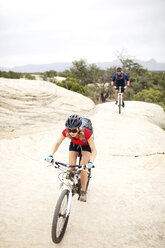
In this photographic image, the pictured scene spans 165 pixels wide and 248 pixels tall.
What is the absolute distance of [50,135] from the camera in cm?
1029

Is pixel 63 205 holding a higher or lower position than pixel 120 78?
lower

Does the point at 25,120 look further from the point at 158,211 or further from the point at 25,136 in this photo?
the point at 158,211

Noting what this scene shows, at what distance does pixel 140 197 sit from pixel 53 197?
2205mm

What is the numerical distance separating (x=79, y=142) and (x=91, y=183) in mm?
2337

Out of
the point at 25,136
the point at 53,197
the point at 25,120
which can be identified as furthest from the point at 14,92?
the point at 53,197

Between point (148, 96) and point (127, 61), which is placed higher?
point (127, 61)

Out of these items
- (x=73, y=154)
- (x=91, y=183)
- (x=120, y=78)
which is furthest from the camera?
(x=120, y=78)

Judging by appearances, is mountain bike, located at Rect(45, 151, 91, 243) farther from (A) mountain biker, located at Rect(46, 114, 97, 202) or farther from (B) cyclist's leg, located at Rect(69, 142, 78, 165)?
(B) cyclist's leg, located at Rect(69, 142, 78, 165)

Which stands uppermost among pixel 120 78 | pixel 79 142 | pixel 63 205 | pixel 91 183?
pixel 120 78

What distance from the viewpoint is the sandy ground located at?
3.52m

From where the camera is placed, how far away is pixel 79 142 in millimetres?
4031

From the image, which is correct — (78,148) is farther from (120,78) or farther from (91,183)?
(120,78)

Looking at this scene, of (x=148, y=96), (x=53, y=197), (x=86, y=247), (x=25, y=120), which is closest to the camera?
(x=86, y=247)

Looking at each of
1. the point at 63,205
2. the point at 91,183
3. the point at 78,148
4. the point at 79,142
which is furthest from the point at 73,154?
the point at 91,183
